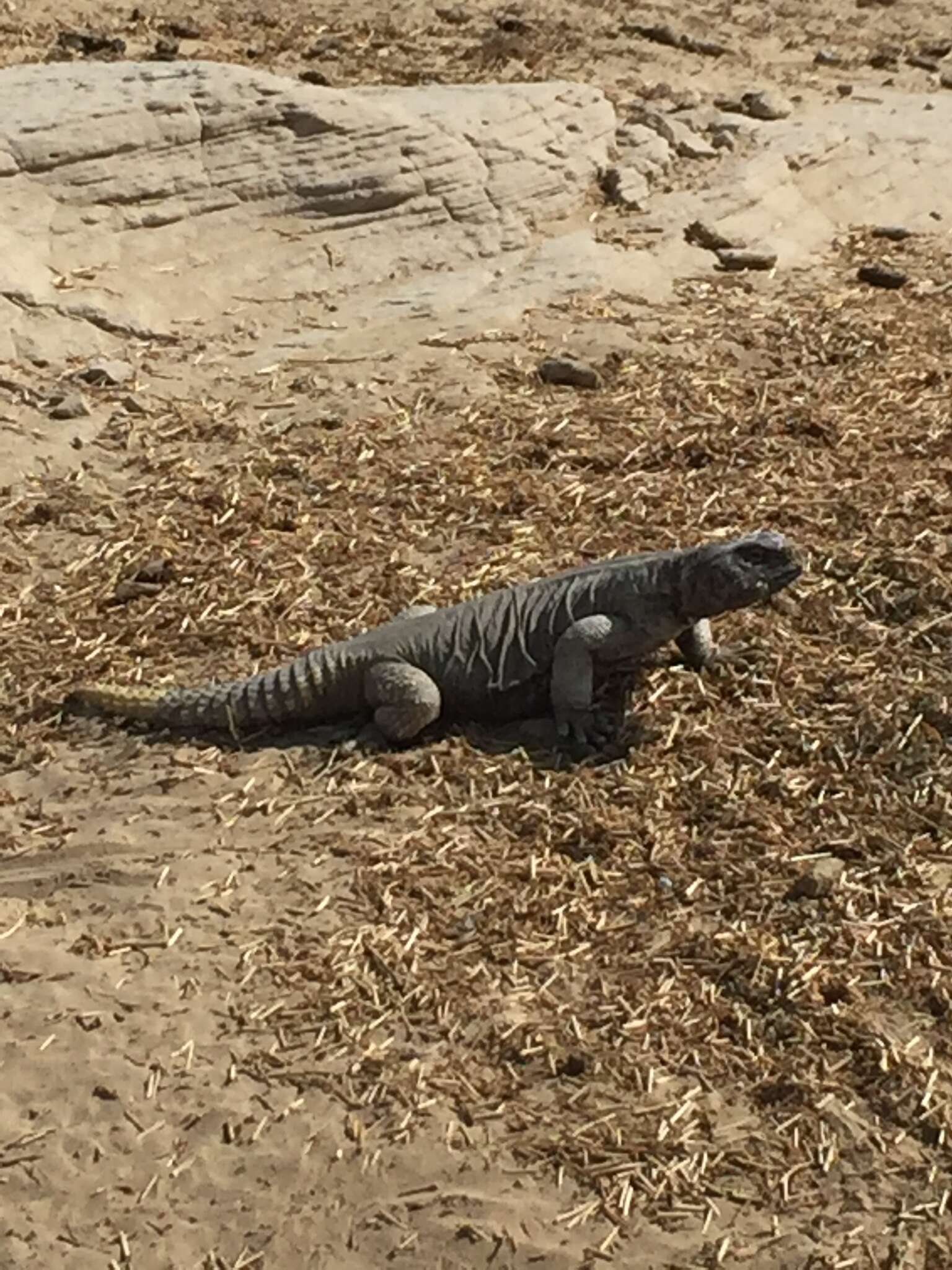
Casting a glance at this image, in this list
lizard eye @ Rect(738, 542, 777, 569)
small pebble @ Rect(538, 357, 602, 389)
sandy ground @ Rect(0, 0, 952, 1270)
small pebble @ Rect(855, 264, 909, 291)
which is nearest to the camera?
sandy ground @ Rect(0, 0, 952, 1270)

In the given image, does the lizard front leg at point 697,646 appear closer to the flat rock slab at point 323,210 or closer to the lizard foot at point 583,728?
the lizard foot at point 583,728

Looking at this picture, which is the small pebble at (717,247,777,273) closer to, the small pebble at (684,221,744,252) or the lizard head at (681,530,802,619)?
the small pebble at (684,221,744,252)

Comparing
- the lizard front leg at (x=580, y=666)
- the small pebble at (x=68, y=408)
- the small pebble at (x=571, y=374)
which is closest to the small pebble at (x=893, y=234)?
the small pebble at (x=571, y=374)

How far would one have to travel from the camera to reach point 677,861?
5996 mm

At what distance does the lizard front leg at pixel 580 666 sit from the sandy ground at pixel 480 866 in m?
0.24

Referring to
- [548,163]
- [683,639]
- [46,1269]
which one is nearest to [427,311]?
[548,163]

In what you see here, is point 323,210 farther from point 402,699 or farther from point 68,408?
point 402,699

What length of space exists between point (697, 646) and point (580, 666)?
1.88ft

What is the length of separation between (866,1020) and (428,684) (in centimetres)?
227

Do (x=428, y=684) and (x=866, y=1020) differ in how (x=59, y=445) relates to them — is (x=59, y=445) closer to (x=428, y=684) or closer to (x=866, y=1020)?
(x=428, y=684)

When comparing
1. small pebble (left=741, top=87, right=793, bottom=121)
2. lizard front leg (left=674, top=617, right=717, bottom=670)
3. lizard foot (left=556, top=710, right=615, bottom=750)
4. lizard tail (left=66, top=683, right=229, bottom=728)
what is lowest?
lizard tail (left=66, top=683, right=229, bottom=728)

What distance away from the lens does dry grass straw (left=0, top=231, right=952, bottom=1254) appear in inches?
200

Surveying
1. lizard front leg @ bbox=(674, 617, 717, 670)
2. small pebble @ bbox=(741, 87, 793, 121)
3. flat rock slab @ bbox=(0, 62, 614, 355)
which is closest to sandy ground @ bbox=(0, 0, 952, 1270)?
lizard front leg @ bbox=(674, 617, 717, 670)

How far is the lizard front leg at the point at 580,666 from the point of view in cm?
671
